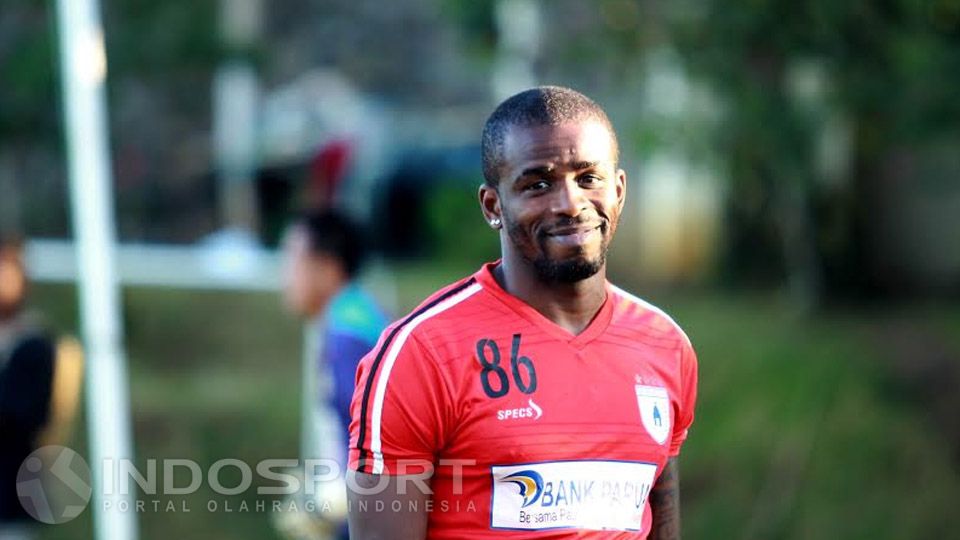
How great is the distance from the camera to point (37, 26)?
33.4 feet

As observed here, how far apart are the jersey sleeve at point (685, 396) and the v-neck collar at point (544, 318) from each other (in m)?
0.23

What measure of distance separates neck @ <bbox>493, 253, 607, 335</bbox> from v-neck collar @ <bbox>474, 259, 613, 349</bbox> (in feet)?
0.04

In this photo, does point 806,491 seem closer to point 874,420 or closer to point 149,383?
point 874,420

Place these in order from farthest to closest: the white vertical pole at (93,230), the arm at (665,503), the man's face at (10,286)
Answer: the white vertical pole at (93,230), the man's face at (10,286), the arm at (665,503)

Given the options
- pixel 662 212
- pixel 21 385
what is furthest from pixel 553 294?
pixel 662 212

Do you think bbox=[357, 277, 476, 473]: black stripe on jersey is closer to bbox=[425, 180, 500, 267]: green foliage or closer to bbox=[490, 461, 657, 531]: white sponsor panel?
bbox=[490, 461, 657, 531]: white sponsor panel

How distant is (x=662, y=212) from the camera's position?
35.7 feet

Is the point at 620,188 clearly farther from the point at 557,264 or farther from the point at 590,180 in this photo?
the point at 557,264

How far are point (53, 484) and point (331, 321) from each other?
3.28 meters

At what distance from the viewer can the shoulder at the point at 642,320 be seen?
2992 mm

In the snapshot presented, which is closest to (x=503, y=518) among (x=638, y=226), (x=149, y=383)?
(x=149, y=383)

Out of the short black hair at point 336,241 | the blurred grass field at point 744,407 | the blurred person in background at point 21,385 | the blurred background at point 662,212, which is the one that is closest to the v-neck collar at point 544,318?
the short black hair at point 336,241

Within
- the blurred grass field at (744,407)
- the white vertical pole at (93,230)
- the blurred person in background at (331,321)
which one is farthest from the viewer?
the blurred grass field at (744,407)

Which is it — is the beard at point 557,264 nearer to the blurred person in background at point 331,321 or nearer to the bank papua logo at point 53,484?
the blurred person in background at point 331,321
